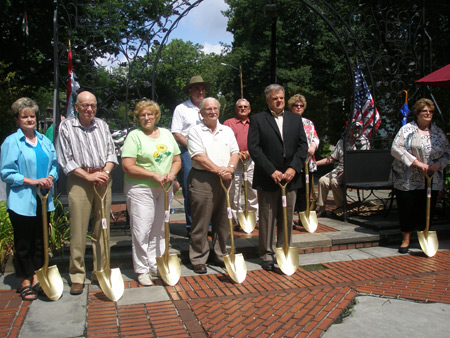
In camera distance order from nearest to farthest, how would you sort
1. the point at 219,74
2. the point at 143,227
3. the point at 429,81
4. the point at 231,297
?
1. the point at 231,297
2. the point at 143,227
3. the point at 429,81
4. the point at 219,74

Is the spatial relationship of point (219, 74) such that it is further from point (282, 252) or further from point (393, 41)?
point (282, 252)

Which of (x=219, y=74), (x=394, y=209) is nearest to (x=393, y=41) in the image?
(x=394, y=209)

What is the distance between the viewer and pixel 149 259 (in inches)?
186

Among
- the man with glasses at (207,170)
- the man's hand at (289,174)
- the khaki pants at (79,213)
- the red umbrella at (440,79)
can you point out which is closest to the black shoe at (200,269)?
the man with glasses at (207,170)

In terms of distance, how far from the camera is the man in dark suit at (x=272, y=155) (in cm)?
503

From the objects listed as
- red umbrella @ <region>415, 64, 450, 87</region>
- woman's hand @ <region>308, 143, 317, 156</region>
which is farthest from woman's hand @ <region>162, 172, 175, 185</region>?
red umbrella @ <region>415, 64, 450, 87</region>

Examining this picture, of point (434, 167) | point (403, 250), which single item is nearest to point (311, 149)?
point (434, 167)

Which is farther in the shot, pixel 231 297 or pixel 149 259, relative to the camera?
pixel 149 259

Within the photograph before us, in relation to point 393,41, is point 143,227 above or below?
below

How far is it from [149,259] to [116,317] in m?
1.00

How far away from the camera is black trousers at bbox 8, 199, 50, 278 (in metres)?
4.21

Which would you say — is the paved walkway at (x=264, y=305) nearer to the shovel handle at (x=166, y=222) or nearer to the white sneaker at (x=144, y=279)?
the white sneaker at (x=144, y=279)

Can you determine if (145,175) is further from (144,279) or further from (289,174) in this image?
(289,174)

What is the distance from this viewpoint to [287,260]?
4.93m
